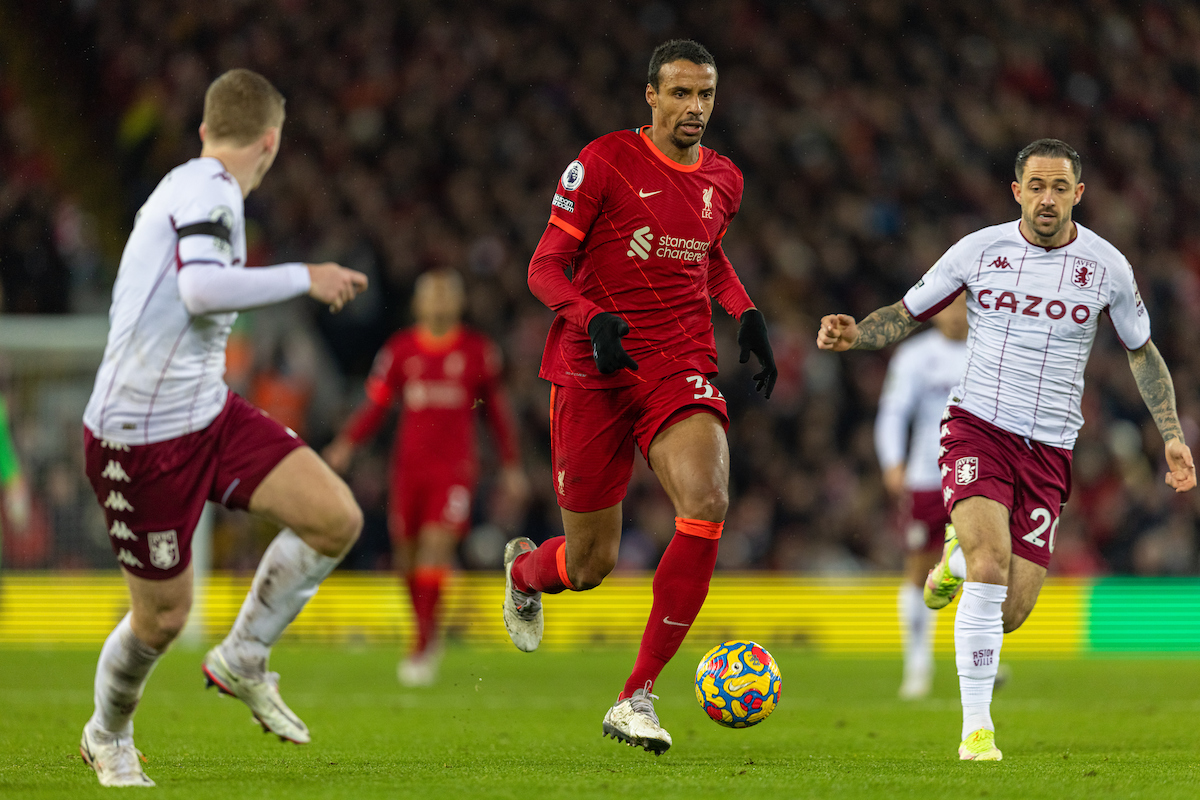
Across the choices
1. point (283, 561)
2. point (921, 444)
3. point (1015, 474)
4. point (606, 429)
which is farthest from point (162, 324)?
point (921, 444)

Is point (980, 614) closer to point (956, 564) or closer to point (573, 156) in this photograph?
point (956, 564)

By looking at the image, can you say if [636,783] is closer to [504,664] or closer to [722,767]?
[722,767]

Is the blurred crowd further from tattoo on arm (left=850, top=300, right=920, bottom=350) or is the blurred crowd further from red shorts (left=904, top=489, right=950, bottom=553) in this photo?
tattoo on arm (left=850, top=300, right=920, bottom=350)

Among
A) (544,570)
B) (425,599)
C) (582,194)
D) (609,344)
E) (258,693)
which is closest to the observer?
(258,693)

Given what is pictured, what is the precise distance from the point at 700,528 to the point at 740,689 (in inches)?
27.7

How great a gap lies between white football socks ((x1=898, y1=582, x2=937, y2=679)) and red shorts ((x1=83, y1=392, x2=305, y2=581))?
20.7 ft

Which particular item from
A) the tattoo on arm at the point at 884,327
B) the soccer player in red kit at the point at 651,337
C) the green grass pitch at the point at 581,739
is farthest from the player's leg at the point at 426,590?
the tattoo on arm at the point at 884,327

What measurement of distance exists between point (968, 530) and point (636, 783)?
6.44 ft

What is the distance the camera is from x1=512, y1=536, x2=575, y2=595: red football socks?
22.4 feet

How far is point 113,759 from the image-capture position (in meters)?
5.26

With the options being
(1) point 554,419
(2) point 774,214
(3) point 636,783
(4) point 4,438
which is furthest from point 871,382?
(3) point 636,783

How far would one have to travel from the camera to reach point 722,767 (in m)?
5.84

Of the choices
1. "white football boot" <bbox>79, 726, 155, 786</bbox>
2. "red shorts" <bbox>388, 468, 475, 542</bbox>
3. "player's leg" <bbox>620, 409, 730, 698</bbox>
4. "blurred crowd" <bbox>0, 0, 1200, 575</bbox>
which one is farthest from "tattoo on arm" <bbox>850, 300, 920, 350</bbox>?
"blurred crowd" <bbox>0, 0, 1200, 575</bbox>

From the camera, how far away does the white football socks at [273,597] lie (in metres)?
5.46
